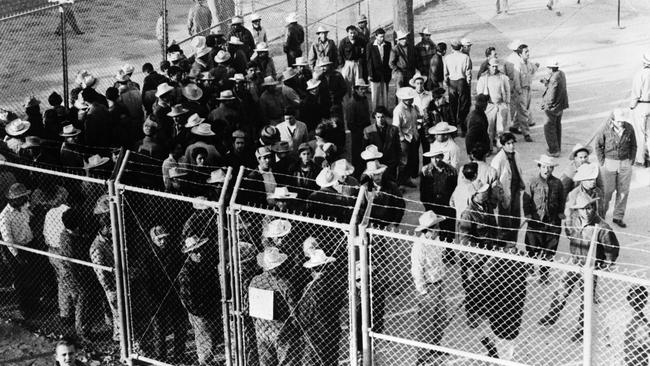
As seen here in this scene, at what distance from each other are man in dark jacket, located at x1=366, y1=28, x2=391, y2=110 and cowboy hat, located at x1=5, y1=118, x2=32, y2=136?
24.8 ft

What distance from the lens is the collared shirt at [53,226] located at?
11797mm

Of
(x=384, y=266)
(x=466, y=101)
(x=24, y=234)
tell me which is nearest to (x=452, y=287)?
(x=384, y=266)

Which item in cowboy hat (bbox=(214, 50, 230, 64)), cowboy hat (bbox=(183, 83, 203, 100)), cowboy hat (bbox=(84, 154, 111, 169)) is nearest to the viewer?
cowboy hat (bbox=(84, 154, 111, 169))

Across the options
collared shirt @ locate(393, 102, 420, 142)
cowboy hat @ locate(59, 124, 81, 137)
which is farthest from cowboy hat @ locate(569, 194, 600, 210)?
cowboy hat @ locate(59, 124, 81, 137)

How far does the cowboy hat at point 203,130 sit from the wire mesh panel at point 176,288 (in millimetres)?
2469

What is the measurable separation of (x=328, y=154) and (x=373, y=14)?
15.0 m

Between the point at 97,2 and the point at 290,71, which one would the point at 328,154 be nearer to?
the point at 290,71

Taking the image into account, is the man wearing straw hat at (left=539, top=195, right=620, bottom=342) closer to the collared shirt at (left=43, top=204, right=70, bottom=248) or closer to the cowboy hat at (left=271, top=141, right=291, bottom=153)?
the cowboy hat at (left=271, top=141, right=291, bottom=153)

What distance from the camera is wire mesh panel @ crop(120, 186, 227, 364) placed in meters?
10.8

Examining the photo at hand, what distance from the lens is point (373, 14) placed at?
2803 cm

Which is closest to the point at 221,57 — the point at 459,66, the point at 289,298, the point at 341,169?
the point at 459,66

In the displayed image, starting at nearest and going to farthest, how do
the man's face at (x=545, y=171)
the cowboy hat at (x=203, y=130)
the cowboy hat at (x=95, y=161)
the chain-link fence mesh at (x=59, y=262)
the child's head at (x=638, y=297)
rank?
the child's head at (x=638, y=297), the chain-link fence mesh at (x=59, y=262), the man's face at (x=545, y=171), the cowboy hat at (x=95, y=161), the cowboy hat at (x=203, y=130)

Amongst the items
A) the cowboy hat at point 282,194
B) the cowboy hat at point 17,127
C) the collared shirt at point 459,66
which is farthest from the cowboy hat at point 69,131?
the collared shirt at point 459,66

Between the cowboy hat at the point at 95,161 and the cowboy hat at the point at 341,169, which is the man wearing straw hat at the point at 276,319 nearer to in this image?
the cowboy hat at the point at 341,169
